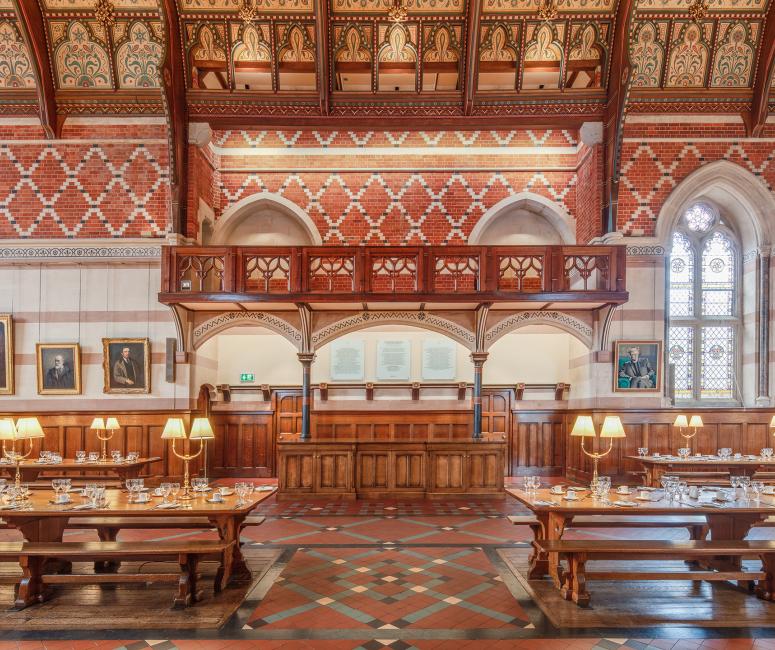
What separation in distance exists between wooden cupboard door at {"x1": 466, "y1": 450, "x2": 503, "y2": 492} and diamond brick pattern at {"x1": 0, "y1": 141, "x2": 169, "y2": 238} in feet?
24.1

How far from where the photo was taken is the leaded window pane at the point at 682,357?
12281mm

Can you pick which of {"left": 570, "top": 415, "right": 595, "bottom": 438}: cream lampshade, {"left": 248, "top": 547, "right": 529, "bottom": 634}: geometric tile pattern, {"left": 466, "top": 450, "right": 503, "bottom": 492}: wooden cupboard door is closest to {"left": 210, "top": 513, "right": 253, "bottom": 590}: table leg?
{"left": 248, "top": 547, "right": 529, "bottom": 634}: geometric tile pattern

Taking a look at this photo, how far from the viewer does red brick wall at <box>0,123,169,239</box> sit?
11609mm

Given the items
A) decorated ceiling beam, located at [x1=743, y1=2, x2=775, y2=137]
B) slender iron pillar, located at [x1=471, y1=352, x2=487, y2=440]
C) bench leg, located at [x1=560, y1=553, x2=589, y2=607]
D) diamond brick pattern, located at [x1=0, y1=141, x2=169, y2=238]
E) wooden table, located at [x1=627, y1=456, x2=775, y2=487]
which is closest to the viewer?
bench leg, located at [x1=560, y1=553, x2=589, y2=607]

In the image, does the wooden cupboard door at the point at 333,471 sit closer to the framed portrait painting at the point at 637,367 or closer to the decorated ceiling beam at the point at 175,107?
the decorated ceiling beam at the point at 175,107

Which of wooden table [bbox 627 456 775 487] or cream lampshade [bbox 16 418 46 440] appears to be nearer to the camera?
cream lampshade [bbox 16 418 46 440]

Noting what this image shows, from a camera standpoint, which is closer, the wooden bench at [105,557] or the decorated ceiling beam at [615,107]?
the wooden bench at [105,557]

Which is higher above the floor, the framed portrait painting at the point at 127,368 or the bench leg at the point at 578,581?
the framed portrait painting at the point at 127,368

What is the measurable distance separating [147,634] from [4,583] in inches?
82.7

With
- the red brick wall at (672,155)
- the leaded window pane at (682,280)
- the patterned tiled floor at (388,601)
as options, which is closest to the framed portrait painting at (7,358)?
the patterned tiled floor at (388,601)

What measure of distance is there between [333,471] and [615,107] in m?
8.43

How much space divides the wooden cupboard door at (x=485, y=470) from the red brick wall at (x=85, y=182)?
736 centimetres

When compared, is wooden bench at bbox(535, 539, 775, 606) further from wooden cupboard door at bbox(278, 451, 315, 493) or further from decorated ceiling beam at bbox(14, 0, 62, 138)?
decorated ceiling beam at bbox(14, 0, 62, 138)

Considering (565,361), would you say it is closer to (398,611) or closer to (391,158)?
(391,158)
